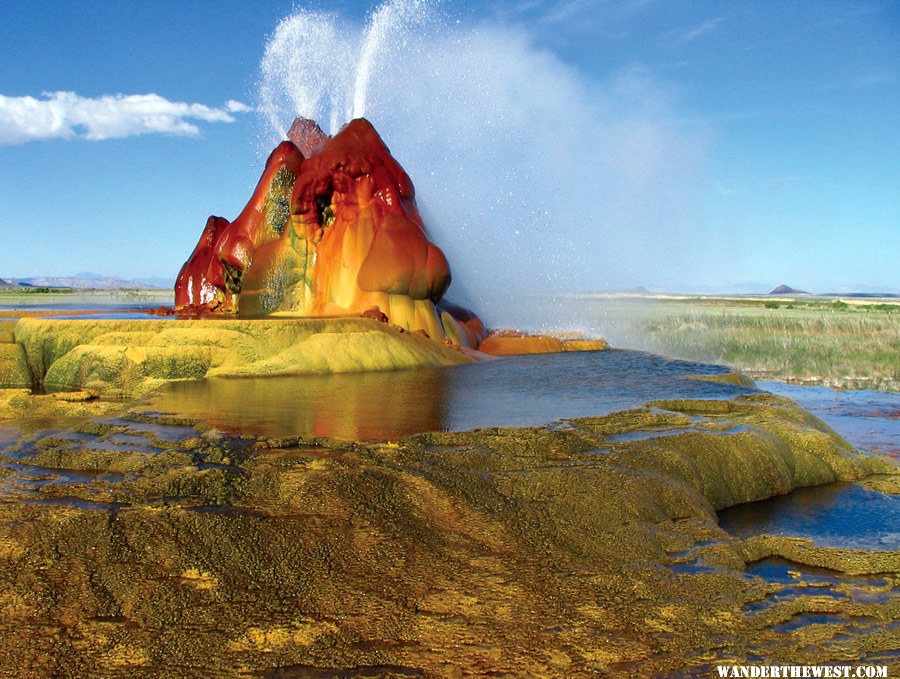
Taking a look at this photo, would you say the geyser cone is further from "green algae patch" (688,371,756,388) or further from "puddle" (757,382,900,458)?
"puddle" (757,382,900,458)

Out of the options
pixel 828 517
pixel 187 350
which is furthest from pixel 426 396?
pixel 828 517

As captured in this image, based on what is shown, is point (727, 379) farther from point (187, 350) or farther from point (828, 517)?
point (187, 350)

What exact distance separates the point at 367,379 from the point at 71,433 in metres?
6.00

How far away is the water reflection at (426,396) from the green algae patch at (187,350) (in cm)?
63

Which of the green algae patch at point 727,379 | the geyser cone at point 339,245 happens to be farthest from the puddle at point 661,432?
the geyser cone at point 339,245

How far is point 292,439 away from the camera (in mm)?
8055

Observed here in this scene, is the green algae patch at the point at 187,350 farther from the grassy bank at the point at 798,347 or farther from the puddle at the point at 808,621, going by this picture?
the puddle at the point at 808,621

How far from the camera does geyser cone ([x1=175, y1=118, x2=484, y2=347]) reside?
59.4 ft

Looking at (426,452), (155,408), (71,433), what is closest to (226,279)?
(155,408)

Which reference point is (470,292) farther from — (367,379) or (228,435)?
(228,435)

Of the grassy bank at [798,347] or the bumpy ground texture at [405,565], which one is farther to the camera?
the grassy bank at [798,347]

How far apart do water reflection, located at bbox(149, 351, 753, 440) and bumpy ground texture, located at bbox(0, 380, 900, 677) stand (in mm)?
1236

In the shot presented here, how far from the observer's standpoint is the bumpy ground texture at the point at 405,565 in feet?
13.5

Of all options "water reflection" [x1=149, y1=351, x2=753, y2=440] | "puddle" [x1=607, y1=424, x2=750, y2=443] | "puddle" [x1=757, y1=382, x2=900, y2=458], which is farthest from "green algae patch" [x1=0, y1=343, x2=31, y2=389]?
"puddle" [x1=757, y1=382, x2=900, y2=458]
